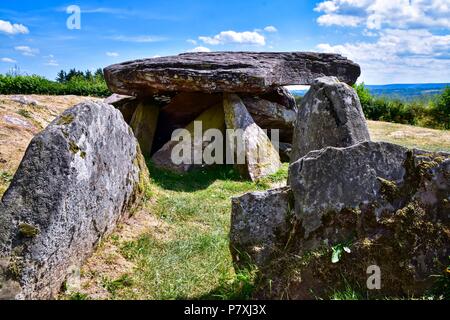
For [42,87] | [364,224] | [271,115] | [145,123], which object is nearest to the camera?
[364,224]

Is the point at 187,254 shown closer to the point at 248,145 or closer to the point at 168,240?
the point at 168,240

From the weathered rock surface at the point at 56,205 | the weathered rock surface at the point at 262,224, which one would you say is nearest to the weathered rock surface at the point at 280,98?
the weathered rock surface at the point at 56,205

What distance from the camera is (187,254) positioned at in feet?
20.3

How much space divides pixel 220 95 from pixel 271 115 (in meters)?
1.62

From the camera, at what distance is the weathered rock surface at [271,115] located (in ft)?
43.5

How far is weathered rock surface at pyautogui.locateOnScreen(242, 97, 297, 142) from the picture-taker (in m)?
13.3

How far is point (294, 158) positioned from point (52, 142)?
13.8 feet

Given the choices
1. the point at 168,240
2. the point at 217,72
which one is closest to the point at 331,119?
the point at 168,240

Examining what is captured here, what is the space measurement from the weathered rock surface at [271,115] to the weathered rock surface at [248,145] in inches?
35.2

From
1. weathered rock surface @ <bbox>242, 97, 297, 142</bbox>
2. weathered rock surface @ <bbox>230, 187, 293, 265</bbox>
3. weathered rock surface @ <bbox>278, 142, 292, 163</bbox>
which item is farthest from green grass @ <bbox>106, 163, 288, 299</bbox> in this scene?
weathered rock surface @ <bbox>242, 97, 297, 142</bbox>

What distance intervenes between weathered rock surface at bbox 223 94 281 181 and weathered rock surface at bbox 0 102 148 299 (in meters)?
5.26

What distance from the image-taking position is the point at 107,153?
6.32 metres
